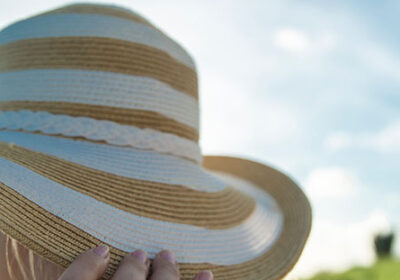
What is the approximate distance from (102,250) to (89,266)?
0.06 metres

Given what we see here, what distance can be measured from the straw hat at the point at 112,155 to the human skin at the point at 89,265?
0.13ft

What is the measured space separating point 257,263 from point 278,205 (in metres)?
0.48

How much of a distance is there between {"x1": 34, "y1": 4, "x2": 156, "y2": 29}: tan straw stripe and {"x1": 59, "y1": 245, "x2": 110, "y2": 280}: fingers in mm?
821

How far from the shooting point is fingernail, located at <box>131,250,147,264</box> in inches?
36.0

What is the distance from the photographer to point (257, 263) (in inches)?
49.7

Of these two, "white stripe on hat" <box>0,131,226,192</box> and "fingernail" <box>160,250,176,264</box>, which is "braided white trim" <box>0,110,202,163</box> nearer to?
"white stripe on hat" <box>0,131,226,192</box>

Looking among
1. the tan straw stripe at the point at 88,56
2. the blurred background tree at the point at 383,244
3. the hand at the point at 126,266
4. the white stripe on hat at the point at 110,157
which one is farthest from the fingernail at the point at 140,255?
the blurred background tree at the point at 383,244

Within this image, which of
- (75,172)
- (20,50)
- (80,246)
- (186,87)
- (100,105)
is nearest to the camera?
(80,246)

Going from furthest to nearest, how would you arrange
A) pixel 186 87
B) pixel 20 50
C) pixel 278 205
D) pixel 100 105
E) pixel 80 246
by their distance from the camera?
pixel 278 205
pixel 186 87
pixel 20 50
pixel 100 105
pixel 80 246

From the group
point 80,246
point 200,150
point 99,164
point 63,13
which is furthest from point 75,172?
point 63,13

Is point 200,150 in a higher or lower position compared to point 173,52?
A: lower

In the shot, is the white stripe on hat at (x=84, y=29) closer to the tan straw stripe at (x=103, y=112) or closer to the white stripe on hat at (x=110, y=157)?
the tan straw stripe at (x=103, y=112)

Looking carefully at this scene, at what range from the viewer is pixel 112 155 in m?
1.14

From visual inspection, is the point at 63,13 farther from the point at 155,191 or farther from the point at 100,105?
the point at 155,191
